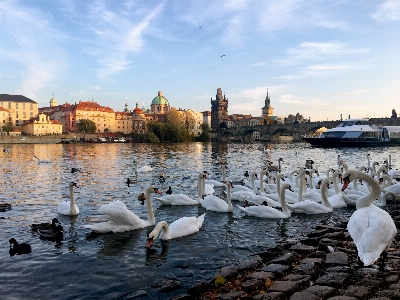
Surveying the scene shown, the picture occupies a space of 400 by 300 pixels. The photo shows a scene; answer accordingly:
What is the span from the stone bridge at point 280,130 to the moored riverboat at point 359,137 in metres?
15.6

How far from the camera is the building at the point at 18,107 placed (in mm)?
132500

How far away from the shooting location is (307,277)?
247 inches

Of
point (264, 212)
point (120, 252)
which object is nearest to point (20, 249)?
point (120, 252)

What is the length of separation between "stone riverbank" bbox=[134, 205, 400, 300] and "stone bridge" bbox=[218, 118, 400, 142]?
89397 mm

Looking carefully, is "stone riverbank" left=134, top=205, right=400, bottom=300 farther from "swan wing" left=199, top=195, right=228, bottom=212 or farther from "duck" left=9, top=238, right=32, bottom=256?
"swan wing" left=199, top=195, right=228, bottom=212

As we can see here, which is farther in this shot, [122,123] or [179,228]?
[122,123]

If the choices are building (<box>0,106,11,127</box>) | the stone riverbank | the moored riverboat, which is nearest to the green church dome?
building (<box>0,106,11,127</box>)

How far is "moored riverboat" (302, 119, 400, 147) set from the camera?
70312 millimetres

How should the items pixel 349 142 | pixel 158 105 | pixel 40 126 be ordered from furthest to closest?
pixel 158 105, pixel 40 126, pixel 349 142

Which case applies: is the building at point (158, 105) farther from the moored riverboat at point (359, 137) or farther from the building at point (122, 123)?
the moored riverboat at point (359, 137)

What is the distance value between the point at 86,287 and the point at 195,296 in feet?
6.58

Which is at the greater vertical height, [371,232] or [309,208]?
[371,232]

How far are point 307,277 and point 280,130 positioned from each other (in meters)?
119

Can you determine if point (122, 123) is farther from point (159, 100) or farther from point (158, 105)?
point (159, 100)
